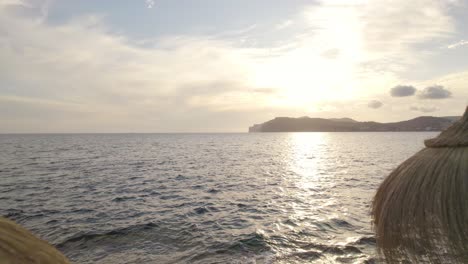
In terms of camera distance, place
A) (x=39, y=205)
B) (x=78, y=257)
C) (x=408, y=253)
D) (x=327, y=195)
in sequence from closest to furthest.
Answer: (x=408, y=253)
(x=78, y=257)
(x=39, y=205)
(x=327, y=195)

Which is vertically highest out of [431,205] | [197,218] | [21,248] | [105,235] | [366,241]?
[21,248]

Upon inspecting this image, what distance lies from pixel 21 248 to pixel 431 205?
8.61 feet

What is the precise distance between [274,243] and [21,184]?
28959mm

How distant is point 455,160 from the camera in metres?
2.21

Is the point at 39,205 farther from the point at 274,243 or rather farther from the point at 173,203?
the point at 274,243

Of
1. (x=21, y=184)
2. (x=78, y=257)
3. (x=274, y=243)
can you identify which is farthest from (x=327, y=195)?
(x=21, y=184)

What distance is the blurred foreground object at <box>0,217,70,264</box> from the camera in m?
0.99

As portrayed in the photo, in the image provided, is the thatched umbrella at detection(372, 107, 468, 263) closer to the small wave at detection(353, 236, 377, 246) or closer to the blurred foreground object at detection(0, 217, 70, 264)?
the blurred foreground object at detection(0, 217, 70, 264)

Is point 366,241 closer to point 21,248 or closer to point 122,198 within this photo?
point 21,248

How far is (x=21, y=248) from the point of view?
3.40 ft

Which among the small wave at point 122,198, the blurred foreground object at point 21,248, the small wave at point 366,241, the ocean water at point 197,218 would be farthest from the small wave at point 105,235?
the blurred foreground object at point 21,248

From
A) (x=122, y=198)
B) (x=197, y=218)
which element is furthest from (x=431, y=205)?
(x=122, y=198)

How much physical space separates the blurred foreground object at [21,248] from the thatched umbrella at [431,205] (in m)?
2.32

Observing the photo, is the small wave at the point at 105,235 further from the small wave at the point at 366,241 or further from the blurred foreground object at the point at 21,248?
the blurred foreground object at the point at 21,248
